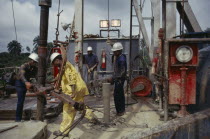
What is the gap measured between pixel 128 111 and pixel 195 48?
2.92 meters

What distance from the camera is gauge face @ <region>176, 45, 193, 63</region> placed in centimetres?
393

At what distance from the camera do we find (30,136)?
3443mm

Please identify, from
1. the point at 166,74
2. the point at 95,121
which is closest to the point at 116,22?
the point at 95,121

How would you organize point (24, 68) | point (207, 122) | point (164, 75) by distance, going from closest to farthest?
1. point (207, 122)
2. point (164, 75)
3. point (24, 68)

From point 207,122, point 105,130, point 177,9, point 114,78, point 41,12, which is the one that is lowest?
point 105,130

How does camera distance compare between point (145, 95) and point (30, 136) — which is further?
point (145, 95)

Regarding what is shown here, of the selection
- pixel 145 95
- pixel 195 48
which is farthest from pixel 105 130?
pixel 145 95

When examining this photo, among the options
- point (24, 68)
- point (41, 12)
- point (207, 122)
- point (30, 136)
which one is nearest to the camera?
point (207, 122)

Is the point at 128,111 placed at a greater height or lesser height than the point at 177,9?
lesser

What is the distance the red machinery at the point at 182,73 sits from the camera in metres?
3.97

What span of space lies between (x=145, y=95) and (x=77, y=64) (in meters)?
3.00

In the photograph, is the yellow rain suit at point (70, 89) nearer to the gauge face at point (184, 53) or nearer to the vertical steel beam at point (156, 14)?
the gauge face at point (184, 53)

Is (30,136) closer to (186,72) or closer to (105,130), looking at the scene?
(105,130)

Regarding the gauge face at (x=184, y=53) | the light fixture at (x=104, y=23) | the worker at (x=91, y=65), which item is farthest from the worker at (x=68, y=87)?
the light fixture at (x=104, y=23)
